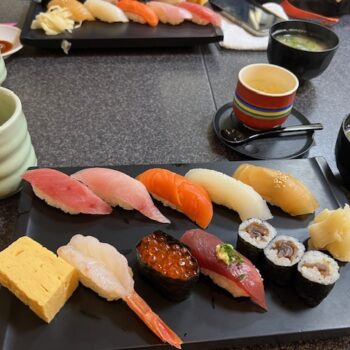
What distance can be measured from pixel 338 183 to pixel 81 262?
2.36ft

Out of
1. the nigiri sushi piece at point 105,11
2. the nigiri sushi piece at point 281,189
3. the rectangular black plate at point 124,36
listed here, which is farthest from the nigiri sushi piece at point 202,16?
the nigiri sushi piece at point 281,189

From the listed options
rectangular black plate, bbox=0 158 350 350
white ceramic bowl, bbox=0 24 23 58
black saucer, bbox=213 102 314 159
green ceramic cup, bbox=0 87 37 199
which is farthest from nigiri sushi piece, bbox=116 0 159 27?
rectangular black plate, bbox=0 158 350 350

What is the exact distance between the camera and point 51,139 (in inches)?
49.7

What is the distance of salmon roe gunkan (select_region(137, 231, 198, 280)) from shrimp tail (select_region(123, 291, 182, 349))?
7cm

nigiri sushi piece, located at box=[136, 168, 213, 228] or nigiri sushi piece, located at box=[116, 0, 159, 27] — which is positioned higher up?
nigiri sushi piece, located at box=[116, 0, 159, 27]

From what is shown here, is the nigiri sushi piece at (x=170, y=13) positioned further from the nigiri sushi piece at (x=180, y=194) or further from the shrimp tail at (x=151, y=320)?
the shrimp tail at (x=151, y=320)

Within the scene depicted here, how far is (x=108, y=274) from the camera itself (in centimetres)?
84

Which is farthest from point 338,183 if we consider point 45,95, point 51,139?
point 45,95

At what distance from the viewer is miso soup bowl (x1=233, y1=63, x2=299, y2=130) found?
118 cm

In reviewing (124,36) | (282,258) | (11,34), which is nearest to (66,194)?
(282,258)

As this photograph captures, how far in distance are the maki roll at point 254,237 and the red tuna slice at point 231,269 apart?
3cm

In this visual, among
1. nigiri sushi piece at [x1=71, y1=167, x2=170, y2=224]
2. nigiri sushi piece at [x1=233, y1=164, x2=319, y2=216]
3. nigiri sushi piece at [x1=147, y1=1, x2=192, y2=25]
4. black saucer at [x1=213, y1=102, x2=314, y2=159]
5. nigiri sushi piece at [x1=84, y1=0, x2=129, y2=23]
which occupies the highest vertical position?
nigiri sushi piece at [x1=147, y1=1, x2=192, y2=25]

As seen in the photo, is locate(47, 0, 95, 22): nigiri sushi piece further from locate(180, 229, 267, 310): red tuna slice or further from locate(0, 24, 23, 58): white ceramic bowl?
locate(180, 229, 267, 310): red tuna slice

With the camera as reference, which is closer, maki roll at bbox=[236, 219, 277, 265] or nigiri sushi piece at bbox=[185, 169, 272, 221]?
maki roll at bbox=[236, 219, 277, 265]
